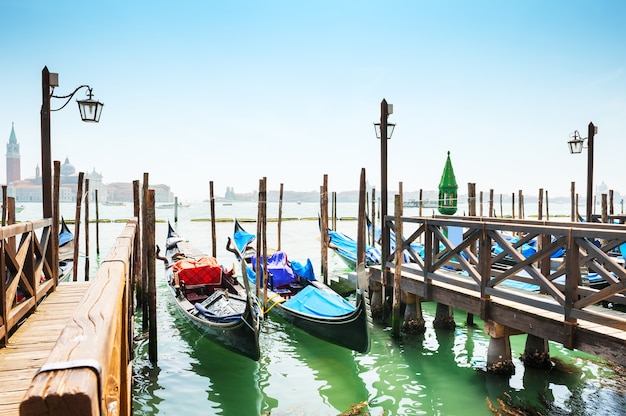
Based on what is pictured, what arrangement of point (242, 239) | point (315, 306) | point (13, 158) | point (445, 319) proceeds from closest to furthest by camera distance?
point (315, 306), point (445, 319), point (242, 239), point (13, 158)

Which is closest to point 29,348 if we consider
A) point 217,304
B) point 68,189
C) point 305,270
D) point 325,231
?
point 217,304

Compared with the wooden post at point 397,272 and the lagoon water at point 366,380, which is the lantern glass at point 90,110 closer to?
the lagoon water at point 366,380

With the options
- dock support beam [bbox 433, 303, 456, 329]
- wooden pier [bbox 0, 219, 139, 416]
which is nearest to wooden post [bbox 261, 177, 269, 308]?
dock support beam [bbox 433, 303, 456, 329]

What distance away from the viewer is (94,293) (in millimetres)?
1206

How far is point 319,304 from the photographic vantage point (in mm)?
6035

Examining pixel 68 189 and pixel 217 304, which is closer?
pixel 217 304

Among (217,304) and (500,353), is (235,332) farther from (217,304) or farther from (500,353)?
(500,353)

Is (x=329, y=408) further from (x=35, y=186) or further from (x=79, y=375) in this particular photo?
(x=35, y=186)

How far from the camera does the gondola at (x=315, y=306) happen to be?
5062 mm

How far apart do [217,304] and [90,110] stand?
9.65ft

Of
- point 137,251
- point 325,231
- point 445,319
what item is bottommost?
point 445,319

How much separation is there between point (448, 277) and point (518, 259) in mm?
1259

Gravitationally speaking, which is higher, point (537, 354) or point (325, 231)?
point (325, 231)

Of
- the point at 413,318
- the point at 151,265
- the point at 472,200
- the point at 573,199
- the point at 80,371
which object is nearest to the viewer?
the point at 80,371
